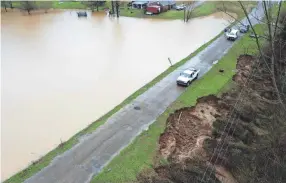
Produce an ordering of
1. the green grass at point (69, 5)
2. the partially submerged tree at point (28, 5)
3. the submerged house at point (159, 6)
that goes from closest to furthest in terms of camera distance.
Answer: the submerged house at point (159, 6)
the partially submerged tree at point (28, 5)
the green grass at point (69, 5)

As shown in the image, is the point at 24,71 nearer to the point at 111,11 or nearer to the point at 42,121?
the point at 42,121

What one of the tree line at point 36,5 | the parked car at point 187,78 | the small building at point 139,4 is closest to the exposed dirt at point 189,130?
the parked car at point 187,78

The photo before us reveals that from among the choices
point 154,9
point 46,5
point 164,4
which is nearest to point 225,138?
point 154,9

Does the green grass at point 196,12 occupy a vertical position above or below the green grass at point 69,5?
below

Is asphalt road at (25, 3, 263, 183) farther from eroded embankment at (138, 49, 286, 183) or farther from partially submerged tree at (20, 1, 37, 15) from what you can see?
partially submerged tree at (20, 1, 37, 15)

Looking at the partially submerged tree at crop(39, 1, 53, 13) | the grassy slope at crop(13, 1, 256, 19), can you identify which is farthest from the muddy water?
the partially submerged tree at crop(39, 1, 53, 13)

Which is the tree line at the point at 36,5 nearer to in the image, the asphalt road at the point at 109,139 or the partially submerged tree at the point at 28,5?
the partially submerged tree at the point at 28,5
